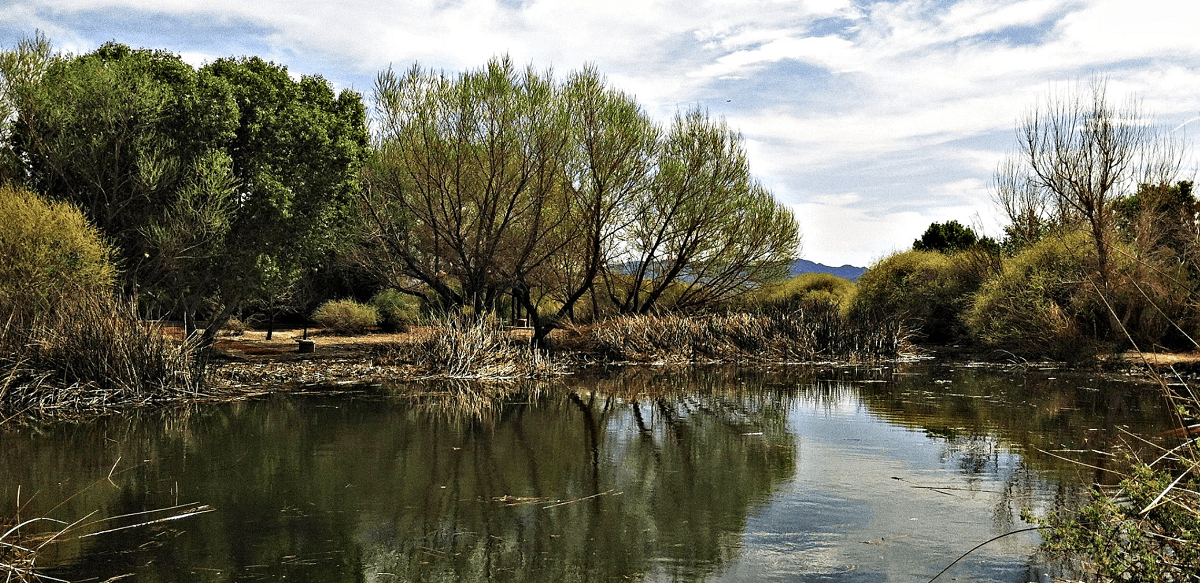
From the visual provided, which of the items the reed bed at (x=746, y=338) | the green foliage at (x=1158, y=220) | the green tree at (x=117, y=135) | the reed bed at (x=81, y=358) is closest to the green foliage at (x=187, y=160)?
the green tree at (x=117, y=135)

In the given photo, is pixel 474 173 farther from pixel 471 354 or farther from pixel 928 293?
pixel 928 293

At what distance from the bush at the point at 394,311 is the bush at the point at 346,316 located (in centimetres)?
101

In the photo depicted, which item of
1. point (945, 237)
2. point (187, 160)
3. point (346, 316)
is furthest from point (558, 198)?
point (945, 237)

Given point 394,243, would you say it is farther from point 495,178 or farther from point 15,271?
point 15,271

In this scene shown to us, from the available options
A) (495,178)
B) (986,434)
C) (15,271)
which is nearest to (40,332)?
(15,271)

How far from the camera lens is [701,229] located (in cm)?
2355

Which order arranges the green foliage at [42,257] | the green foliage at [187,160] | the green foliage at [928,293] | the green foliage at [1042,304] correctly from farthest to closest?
the green foliage at [928,293] → the green foliage at [1042,304] → the green foliage at [187,160] → the green foliage at [42,257]

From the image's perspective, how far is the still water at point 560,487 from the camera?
534 cm

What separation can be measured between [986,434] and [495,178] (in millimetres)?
12425

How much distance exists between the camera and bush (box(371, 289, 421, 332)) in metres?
30.3

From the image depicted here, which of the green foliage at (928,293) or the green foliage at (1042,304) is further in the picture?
the green foliage at (928,293)

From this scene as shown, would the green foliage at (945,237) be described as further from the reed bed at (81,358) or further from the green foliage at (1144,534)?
the green foliage at (1144,534)

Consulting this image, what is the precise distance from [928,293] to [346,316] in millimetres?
17788

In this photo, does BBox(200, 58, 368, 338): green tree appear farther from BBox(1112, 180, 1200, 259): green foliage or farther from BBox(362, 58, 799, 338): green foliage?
BBox(1112, 180, 1200, 259): green foliage
